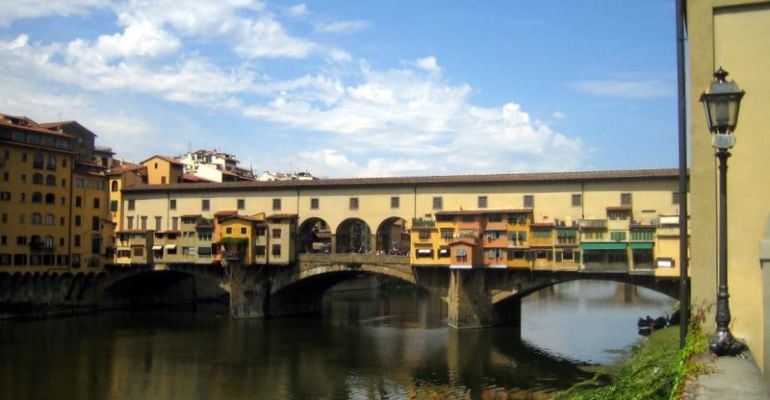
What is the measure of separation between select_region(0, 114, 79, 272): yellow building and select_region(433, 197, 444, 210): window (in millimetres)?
31347

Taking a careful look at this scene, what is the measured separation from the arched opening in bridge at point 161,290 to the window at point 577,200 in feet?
99.1

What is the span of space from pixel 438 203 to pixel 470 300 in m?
7.77

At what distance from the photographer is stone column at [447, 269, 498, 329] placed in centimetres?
4553

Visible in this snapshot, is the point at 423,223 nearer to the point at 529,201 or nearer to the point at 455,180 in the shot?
the point at 455,180

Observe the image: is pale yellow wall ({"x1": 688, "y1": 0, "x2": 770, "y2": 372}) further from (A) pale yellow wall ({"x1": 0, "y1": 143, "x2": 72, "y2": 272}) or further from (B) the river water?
(A) pale yellow wall ({"x1": 0, "y1": 143, "x2": 72, "y2": 272})

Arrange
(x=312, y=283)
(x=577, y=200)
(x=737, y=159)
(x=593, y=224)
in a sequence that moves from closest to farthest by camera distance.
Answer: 1. (x=737, y=159)
2. (x=593, y=224)
3. (x=577, y=200)
4. (x=312, y=283)

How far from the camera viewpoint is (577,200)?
1786 inches

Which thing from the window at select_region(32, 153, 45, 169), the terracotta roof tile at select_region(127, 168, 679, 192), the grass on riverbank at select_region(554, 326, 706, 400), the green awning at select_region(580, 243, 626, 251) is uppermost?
the window at select_region(32, 153, 45, 169)

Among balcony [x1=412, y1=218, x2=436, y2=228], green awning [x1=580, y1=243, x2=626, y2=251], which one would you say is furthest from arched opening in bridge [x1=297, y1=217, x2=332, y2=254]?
green awning [x1=580, y1=243, x2=626, y2=251]

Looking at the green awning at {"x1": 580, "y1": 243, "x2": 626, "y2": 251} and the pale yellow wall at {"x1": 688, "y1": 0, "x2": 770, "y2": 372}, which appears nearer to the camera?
the pale yellow wall at {"x1": 688, "y1": 0, "x2": 770, "y2": 372}

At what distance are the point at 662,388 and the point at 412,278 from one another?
41.5 meters

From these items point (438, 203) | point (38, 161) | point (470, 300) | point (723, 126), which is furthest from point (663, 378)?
point (38, 161)

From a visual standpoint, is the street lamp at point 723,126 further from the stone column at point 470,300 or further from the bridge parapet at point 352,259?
the bridge parapet at point 352,259

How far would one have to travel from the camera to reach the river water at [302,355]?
97.5 ft
